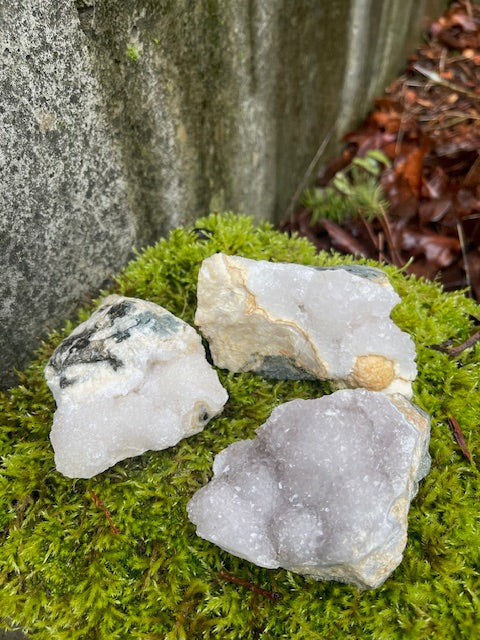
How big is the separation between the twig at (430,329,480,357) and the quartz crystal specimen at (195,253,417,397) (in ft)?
1.28

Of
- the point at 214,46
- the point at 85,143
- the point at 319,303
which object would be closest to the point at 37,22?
the point at 85,143

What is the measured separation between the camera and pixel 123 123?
2.41 metres

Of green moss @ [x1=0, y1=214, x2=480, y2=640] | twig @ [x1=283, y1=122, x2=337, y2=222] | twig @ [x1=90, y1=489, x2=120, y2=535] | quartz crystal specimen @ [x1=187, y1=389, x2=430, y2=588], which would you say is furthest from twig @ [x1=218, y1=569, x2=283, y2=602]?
twig @ [x1=283, y1=122, x2=337, y2=222]

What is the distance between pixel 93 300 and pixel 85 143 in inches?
30.0

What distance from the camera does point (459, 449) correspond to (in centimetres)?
214

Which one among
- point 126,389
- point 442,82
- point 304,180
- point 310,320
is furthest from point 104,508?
point 442,82

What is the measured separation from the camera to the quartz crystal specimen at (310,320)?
206cm

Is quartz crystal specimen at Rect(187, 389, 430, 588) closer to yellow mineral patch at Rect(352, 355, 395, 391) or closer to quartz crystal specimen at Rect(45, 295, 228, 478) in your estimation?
yellow mineral patch at Rect(352, 355, 395, 391)

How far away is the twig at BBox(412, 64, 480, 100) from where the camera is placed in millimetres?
5118

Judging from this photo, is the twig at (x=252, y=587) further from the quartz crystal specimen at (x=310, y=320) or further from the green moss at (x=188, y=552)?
the quartz crystal specimen at (x=310, y=320)

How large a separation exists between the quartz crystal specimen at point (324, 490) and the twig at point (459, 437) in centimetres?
32

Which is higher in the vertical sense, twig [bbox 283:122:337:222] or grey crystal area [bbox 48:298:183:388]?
grey crystal area [bbox 48:298:183:388]

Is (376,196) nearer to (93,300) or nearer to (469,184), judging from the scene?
(469,184)

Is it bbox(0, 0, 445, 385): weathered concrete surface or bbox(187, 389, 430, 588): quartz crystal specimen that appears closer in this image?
bbox(187, 389, 430, 588): quartz crystal specimen
